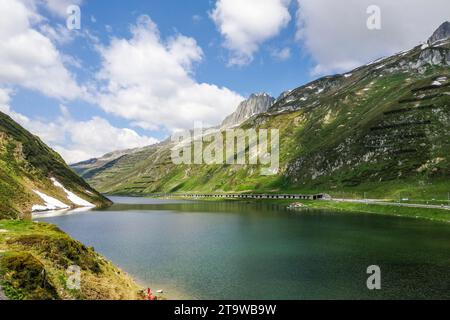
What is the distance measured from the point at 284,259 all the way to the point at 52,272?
119ft

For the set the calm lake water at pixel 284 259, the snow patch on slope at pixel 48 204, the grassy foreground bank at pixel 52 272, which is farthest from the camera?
the snow patch on slope at pixel 48 204

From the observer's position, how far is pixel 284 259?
197 ft

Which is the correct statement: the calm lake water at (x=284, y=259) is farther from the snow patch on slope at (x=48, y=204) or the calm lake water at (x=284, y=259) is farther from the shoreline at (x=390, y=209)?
the snow patch on slope at (x=48, y=204)

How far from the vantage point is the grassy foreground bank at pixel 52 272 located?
30062 mm

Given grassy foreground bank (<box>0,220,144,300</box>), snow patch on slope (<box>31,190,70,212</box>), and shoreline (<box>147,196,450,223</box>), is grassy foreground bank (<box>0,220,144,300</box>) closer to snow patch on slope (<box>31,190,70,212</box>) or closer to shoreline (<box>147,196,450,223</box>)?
shoreline (<box>147,196,450,223</box>)

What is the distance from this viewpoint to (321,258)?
198 feet

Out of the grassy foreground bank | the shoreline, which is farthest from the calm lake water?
the shoreline

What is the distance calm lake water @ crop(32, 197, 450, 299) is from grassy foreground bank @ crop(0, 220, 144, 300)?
19.7 ft

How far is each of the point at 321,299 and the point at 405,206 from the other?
373ft

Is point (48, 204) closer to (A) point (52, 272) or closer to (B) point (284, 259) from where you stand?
(B) point (284, 259)

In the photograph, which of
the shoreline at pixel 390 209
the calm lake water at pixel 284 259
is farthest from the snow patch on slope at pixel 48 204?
the shoreline at pixel 390 209

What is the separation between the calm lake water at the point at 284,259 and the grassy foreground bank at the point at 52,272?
6005mm

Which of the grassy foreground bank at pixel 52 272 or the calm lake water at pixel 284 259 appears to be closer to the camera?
the grassy foreground bank at pixel 52 272
